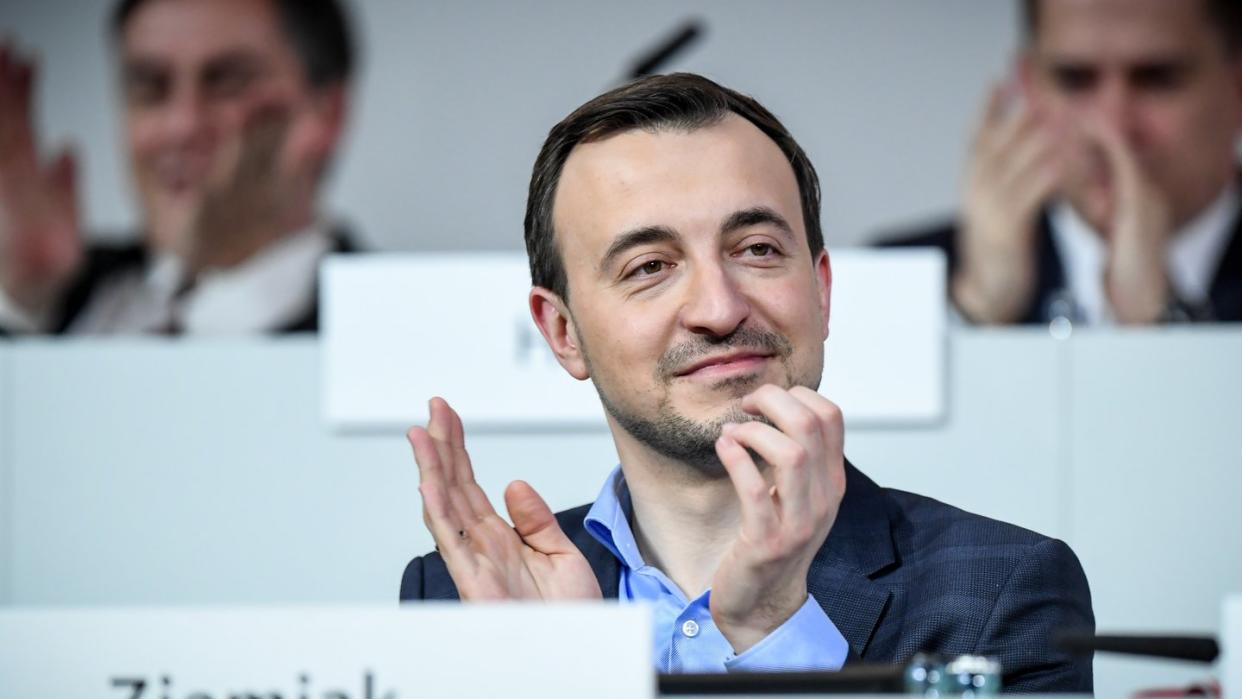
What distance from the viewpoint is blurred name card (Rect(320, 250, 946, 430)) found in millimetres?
2680

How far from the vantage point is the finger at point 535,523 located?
57.5 inches

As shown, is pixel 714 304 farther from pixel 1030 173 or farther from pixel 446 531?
pixel 1030 173

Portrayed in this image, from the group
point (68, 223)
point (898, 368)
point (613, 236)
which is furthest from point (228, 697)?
point (68, 223)

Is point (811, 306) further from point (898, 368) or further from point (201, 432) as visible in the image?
point (201, 432)

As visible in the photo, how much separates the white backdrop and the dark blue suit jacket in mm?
2787

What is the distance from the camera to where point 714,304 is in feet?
4.73

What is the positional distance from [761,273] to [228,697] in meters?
0.76

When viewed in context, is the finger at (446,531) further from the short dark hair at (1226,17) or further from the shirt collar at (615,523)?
the short dark hair at (1226,17)

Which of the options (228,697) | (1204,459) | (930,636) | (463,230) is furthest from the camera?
(463,230)

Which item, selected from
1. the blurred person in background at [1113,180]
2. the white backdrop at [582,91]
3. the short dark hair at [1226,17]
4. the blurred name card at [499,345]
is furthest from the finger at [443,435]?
the short dark hair at [1226,17]

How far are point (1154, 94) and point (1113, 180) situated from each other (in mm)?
284

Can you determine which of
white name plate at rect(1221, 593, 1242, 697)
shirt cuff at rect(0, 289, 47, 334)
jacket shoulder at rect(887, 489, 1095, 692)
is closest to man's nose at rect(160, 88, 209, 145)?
shirt cuff at rect(0, 289, 47, 334)

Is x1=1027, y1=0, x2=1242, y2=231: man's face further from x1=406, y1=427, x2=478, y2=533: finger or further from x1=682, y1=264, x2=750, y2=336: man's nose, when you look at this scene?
x1=406, y1=427, x2=478, y2=533: finger

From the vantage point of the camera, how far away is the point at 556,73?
4402 mm
